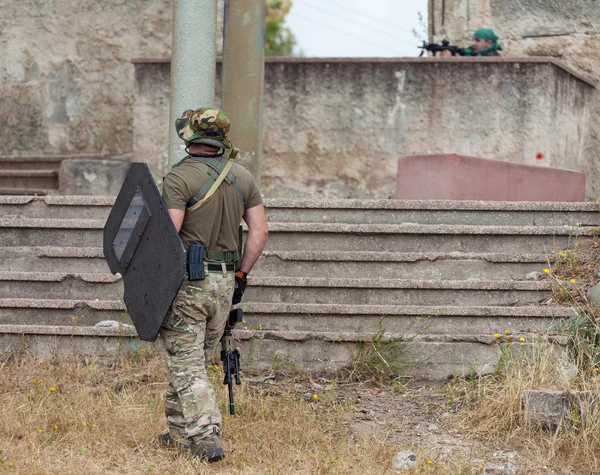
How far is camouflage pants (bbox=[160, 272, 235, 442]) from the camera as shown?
521cm

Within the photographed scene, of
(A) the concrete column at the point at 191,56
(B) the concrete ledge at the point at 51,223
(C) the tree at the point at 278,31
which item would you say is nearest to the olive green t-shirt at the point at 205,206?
(B) the concrete ledge at the point at 51,223

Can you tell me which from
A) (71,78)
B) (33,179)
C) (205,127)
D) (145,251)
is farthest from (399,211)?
(71,78)

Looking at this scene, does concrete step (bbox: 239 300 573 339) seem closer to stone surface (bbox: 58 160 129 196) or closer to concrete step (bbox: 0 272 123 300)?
concrete step (bbox: 0 272 123 300)

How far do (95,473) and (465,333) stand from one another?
3188 mm

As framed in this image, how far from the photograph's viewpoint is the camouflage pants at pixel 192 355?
205 inches

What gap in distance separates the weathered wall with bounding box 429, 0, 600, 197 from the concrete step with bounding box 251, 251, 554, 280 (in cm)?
589

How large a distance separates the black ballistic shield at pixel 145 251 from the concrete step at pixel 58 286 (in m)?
2.08

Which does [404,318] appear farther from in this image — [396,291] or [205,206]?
[205,206]

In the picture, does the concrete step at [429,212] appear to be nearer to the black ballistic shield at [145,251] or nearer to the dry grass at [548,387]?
the dry grass at [548,387]

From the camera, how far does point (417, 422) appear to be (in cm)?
613

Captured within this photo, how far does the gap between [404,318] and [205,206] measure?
2.39m

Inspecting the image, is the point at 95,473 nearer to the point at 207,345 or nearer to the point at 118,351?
the point at 207,345

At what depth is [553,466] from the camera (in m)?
5.39

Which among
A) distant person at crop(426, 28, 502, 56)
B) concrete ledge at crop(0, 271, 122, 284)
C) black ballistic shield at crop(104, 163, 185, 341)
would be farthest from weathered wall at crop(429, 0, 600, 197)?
black ballistic shield at crop(104, 163, 185, 341)
